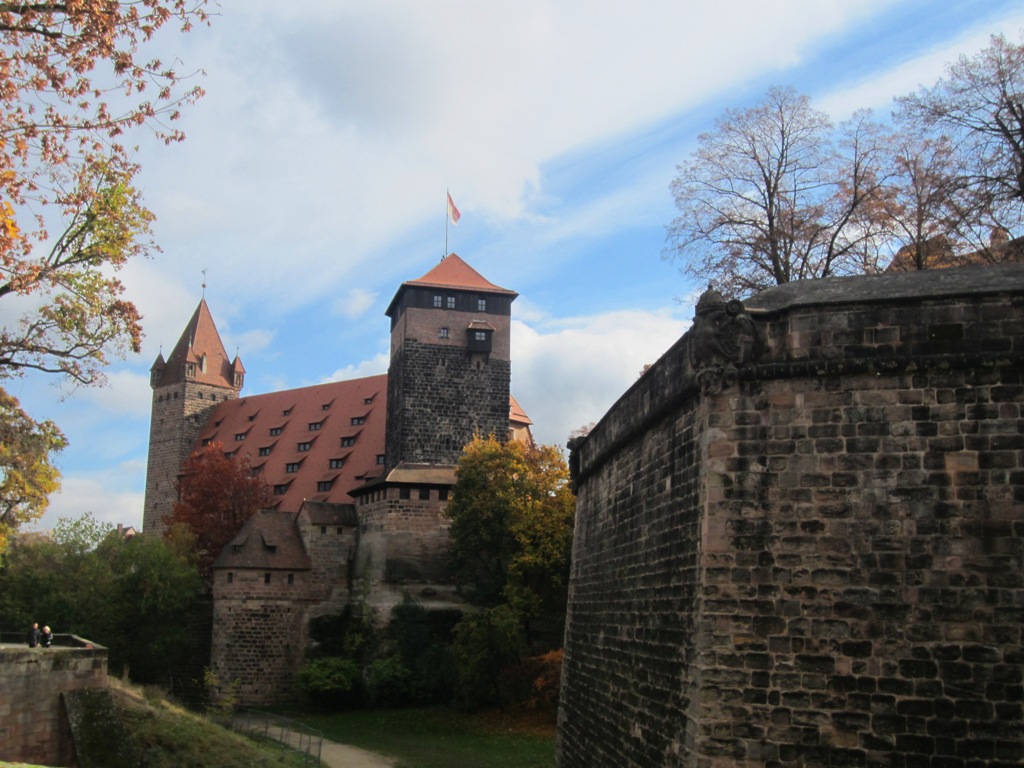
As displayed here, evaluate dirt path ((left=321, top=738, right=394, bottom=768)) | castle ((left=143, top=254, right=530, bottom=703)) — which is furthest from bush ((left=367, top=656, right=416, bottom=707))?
dirt path ((left=321, top=738, right=394, bottom=768))

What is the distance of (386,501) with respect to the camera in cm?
4159

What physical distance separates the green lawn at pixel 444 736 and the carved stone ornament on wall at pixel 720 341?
1683 cm

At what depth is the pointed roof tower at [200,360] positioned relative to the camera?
7188 cm

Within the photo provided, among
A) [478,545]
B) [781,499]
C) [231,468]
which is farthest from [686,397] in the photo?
[231,468]

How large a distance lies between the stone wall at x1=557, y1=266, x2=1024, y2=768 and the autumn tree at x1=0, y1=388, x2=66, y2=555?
10.4 m

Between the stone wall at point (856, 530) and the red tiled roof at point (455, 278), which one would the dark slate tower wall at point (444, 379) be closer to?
the red tiled roof at point (455, 278)

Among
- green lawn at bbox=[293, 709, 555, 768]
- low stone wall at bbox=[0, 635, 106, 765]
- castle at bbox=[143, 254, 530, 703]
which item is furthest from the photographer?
castle at bbox=[143, 254, 530, 703]

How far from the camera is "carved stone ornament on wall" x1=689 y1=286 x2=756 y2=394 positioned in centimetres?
957

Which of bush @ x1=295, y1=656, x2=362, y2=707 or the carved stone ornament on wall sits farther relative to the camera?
bush @ x1=295, y1=656, x2=362, y2=707

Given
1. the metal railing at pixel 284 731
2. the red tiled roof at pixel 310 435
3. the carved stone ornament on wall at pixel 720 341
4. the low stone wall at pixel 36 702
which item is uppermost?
the red tiled roof at pixel 310 435

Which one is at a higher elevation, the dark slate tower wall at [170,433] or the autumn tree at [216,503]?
the dark slate tower wall at [170,433]

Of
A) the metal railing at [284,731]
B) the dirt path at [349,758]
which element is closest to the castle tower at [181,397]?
the metal railing at [284,731]

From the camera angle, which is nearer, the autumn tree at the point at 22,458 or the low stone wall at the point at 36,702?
the autumn tree at the point at 22,458

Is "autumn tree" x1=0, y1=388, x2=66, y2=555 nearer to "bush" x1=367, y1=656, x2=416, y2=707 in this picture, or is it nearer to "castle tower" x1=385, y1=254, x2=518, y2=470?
"bush" x1=367, y1=656, x2=416, y2=707
